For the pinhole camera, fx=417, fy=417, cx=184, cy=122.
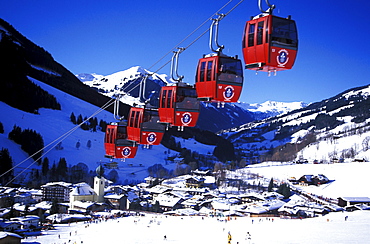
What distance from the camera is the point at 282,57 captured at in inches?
457

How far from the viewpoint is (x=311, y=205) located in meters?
65.6

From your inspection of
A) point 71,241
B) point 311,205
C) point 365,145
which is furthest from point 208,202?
point 365,145

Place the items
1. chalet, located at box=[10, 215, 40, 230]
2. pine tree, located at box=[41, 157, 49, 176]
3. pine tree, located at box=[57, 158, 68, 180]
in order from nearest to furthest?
chalet, located at box=[10, 215, 40, 230] < pine tree, located at box=[41, 157, 49, 176] < pine tree, located at box=[57, 158, 68, 180]

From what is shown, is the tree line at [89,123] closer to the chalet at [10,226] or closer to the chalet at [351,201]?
the chalet at [351,201]

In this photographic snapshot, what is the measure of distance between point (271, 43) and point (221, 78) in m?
2.62

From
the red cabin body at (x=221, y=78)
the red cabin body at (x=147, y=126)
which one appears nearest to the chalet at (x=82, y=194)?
the red cabin body at (x=147, y=126)

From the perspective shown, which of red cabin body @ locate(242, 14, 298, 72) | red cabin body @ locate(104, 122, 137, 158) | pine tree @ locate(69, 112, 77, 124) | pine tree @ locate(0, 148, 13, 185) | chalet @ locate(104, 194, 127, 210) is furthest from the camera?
pine tree @ locate(69, 112, 77, 124)

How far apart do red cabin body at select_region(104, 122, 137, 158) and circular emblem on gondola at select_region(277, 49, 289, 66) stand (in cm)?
1314

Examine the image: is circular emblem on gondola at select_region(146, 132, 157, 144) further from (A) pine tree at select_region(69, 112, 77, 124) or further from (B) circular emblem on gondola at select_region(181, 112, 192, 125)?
(A) pine tree at select_region(69, 112, 77, 124)

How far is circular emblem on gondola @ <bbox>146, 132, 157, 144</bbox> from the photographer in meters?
20.4

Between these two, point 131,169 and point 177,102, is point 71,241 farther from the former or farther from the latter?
point 131,169

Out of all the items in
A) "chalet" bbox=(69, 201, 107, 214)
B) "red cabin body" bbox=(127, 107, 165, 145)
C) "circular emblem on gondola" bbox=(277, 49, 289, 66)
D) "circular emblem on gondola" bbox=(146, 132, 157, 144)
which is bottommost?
"chalet" bbox=(69, 201, 107, 214)

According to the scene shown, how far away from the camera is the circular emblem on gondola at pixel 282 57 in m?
11.5

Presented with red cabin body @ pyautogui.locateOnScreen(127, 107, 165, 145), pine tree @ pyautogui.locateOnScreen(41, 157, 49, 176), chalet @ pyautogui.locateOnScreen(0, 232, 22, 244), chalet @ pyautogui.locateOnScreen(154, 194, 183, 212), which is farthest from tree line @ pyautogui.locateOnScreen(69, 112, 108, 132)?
red cabin body @ pyautogui.locateOnScreen(127, 107, 165, 145)
